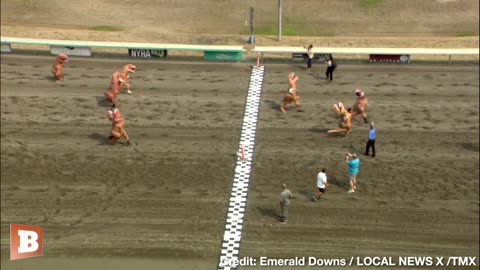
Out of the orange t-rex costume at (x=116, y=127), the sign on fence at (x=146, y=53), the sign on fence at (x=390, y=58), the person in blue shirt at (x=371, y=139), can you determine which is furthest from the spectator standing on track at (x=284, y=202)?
the sign on fence at (x=146, y=53)

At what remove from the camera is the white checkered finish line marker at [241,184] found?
16.6 metres

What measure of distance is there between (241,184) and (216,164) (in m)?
1.38

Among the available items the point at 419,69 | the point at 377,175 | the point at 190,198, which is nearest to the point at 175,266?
the point at 190,198

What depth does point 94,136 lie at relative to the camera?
71.5 ft

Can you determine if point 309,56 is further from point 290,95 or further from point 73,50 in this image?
point 73,50

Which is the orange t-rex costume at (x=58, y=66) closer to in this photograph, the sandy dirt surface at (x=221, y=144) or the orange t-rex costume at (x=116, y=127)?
the sandy dirt surface at (x=221, y=144)

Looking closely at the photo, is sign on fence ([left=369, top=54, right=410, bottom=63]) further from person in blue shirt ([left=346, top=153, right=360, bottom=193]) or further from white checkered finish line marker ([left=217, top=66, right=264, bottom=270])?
person in blue shirt ([left=346, top=153, right=360, bottom=193])

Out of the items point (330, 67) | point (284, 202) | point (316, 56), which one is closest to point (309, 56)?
point (316, 56)

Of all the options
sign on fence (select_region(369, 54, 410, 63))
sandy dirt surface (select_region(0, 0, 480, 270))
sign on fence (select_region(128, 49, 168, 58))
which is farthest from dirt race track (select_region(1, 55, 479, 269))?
sign on fence (select_region(128, 49, 168, 58))

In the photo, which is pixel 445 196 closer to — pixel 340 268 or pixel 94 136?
pixel 340 268

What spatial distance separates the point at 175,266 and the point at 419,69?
15210 millimetres

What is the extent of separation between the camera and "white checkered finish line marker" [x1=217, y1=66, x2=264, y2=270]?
54.4 ft

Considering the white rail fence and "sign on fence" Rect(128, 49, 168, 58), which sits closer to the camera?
the white rail fence

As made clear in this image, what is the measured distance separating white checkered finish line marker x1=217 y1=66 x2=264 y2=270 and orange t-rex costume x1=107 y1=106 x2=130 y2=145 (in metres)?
4.05
